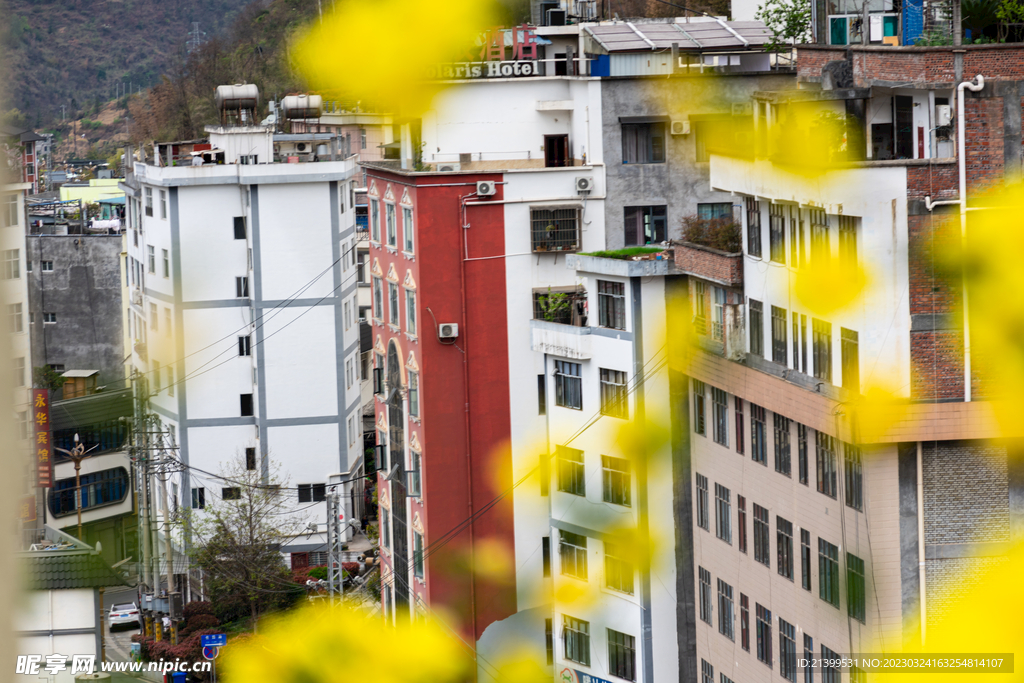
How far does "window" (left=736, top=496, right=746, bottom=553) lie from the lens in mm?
6637

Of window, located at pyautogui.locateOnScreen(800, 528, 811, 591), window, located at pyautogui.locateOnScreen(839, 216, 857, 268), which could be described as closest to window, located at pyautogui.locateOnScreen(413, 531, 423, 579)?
window, located at pyautogui.locateOnScreen(800, 528, 811, 591)

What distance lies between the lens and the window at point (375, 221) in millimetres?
10469

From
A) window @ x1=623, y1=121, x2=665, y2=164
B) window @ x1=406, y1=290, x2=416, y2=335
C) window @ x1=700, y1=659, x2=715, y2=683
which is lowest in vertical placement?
window @ x1=700, y1=659, x2=715, y2=683

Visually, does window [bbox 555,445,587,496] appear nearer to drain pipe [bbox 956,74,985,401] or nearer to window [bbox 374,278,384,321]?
window [bbox 374,278,384,321]

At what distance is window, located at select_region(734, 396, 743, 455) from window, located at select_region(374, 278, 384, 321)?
176 inches

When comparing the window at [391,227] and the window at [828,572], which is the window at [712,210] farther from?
the window at [828,572]

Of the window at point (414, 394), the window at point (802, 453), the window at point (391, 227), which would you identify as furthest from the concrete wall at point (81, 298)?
the window at point (802, 453)

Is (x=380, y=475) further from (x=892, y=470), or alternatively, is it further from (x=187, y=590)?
(x=892, y=470)

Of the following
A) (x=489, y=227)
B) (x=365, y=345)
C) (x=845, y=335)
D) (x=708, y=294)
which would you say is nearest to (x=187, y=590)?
(x=365, y=345)

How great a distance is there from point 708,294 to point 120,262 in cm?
1023

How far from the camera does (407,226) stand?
31.6ft

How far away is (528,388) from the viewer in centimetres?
958

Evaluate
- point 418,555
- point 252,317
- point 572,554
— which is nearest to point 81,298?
point 252,317

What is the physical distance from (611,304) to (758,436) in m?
1.69
